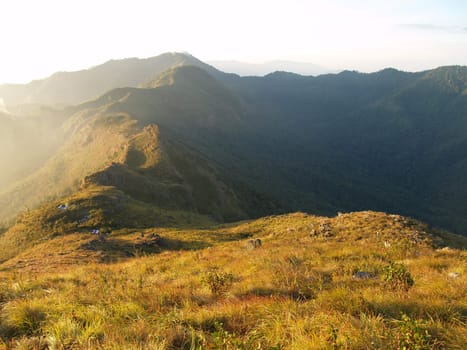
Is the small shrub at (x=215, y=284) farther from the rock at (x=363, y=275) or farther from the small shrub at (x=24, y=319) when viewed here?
the rock at (x=363, y=275)

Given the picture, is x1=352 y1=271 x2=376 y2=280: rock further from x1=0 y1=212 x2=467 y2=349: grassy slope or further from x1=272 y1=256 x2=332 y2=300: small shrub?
x1=272 y1=256 x2=332 y2=300: small shrub

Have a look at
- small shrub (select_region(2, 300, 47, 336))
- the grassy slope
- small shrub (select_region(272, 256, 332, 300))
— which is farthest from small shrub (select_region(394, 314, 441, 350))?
small shrub (select_region(2, 300, 47, 336))

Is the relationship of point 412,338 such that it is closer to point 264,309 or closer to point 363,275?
point 264,309

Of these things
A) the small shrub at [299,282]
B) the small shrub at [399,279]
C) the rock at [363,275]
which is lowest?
the rock at [363,275]

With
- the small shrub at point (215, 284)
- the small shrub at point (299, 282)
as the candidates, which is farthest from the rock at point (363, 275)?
the small shrub at point (215, 284)

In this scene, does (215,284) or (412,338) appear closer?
(412,338)

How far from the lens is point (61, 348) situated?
4.52 m

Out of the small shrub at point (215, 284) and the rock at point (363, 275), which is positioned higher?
the small shrub at point (215, 284)

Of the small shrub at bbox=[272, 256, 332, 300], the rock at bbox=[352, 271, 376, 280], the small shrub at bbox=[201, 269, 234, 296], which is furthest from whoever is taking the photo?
the rock at bbox=[352, 271, 376, 280]

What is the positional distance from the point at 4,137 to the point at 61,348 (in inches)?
4928

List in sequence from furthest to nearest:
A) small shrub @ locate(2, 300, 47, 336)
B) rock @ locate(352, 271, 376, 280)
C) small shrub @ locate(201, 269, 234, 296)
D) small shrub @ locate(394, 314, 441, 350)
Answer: rock @ locate(352, 271, 376, 280) < small shrub @ locate(201, 269, 234, 296) < small shrub @ locate(2, 300, 47, 336) < small shrub @ locate(394, 314, 441, 350)

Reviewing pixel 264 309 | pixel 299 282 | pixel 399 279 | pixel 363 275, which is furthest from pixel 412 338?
pixel 363 275

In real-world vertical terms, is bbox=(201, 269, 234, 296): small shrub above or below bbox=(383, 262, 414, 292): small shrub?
below

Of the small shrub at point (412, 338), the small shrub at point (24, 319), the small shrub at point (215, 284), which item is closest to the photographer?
the small shrub at point (412, 338)
